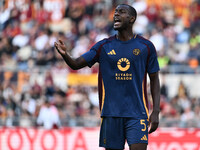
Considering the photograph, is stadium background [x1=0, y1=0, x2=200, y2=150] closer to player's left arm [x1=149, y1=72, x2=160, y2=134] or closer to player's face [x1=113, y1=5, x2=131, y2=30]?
player's left arm [x1=149, y1=72, x2=160, y2=134]

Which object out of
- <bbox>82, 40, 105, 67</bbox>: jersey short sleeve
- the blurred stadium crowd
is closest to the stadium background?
the blurred stadium crowd

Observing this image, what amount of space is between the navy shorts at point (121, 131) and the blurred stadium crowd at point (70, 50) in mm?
6352

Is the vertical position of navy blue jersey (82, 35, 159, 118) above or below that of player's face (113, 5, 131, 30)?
below

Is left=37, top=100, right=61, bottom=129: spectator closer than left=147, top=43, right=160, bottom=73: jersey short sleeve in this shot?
No

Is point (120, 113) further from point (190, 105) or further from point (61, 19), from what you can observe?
point (61, 19)

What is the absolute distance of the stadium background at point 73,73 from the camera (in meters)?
10.3

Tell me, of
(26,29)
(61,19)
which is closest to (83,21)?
(61,19)

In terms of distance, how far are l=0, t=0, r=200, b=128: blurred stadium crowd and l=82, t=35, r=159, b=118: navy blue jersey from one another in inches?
250

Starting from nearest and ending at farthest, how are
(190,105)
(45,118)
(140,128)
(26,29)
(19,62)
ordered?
(140,128) < (45,118) < (190,105) < (19,62) < (26,29)

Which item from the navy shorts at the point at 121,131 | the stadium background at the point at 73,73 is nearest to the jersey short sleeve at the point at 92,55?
the navy shorts at the point at 121,131

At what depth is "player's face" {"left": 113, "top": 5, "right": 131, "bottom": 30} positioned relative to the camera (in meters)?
5.70

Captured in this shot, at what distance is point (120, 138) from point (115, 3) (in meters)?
12.4

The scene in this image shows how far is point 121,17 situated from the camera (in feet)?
18.7

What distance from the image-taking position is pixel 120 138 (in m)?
5.67
